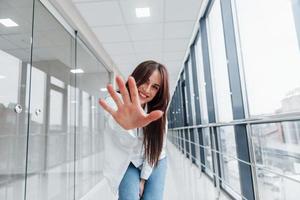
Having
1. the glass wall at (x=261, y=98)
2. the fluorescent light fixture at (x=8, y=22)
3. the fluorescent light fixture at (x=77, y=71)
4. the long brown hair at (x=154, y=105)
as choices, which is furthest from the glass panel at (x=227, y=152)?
the fluorescent light fixture at (x=8, y=22)

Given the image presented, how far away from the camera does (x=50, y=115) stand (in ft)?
7.06

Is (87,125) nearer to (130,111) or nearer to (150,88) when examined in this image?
(150,88)

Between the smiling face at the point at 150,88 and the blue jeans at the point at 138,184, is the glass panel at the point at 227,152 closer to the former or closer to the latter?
the blue jeans at the point at 138,184

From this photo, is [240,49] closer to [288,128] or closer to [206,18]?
[288,128]

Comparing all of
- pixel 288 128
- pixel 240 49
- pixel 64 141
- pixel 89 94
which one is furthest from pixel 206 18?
pixel 64 141

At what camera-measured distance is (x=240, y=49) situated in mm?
2076

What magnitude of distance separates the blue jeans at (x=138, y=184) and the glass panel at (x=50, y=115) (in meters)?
1.11

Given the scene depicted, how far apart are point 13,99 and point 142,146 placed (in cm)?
111

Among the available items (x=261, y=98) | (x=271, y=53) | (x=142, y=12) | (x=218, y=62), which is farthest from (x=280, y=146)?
(x=142, y=12)

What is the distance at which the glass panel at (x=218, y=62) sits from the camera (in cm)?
267

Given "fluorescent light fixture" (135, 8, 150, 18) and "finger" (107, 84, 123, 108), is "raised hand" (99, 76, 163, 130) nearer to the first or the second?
"finger" (107, 84, 123, 108)

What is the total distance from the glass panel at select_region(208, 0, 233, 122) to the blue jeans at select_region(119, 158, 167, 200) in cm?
164

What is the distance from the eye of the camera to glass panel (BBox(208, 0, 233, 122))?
2666 mm

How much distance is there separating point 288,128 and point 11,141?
1.86m
